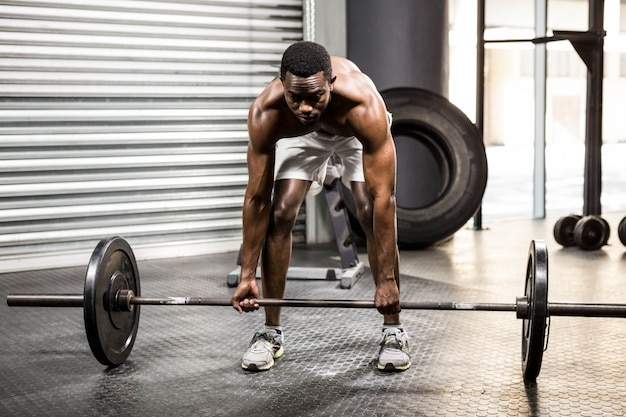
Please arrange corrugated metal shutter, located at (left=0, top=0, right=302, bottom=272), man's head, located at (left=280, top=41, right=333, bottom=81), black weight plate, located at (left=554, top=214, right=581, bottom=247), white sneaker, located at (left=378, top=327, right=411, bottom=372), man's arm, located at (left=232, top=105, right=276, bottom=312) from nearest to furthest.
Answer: man's head, located at (left=280, top=41, right=333, bottom=81) → man's arm, located at (left=232, top=105, right=276, bottom=312) → white sneaker, located at (left=378, top=327, right=411, bottom=372) → corrugated metal shutter, located at (left=0, top=0, right=302, bottom=272) → black weight plate, located at (left=554, top=214, right=581, bottom=247)

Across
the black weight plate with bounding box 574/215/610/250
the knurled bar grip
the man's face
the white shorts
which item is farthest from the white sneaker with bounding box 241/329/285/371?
the black weight plate with bounding box 574/215/610/250

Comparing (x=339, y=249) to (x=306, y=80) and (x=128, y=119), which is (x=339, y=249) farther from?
(x=306, y=80)

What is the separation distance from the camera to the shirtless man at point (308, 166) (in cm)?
207

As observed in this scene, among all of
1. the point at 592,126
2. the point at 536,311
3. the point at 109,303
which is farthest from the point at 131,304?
the point at 592,126

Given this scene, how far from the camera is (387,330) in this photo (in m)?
Result: 2.53

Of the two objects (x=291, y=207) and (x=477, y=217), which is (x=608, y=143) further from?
(x=291, y=207)

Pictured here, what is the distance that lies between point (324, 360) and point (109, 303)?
70 cm

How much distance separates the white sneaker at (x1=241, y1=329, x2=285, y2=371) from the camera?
7.88ft

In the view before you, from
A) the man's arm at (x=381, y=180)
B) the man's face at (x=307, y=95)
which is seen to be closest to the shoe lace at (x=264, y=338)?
the man's arm at (x=381, y=180)

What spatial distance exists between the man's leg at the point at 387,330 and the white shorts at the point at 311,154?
7 cm

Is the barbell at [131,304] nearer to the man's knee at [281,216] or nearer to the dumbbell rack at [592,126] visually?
the man's knee at [281,216]

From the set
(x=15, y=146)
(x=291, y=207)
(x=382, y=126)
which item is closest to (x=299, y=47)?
(x=382, y=126)

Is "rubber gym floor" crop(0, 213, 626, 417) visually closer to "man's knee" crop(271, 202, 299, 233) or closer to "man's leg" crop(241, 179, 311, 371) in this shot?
"man's leg" crop(241, 179, 311, 371)

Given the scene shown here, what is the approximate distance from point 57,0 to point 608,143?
14098mm
